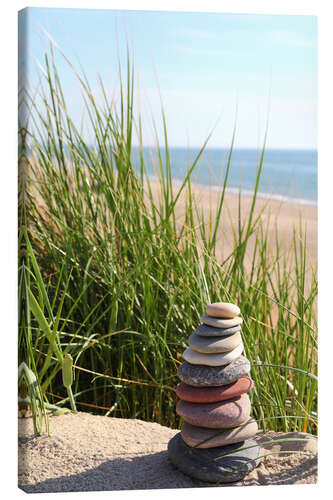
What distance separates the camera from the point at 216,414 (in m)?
2.70

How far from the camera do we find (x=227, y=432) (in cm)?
273

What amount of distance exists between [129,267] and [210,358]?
68cm

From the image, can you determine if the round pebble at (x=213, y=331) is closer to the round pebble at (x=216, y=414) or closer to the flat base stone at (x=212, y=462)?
the round pebble at (x=216, y=414)

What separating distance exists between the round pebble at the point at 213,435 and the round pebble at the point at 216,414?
26 millimetres

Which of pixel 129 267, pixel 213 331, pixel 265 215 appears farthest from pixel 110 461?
pixel 265 215

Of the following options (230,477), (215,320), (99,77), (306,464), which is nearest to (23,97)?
(99,77)

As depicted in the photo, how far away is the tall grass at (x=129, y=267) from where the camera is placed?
3.19 m

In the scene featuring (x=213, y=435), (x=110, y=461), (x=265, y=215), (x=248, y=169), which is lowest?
(x=110, y=461)

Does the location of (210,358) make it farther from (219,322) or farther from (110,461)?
(110,461)

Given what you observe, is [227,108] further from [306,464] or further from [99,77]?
[306,464]

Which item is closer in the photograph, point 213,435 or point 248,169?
point 213,435

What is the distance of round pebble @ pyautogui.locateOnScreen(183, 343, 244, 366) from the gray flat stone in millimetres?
25

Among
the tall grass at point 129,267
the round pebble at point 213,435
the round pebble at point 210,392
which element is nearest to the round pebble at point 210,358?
the round pebble at point 210,392

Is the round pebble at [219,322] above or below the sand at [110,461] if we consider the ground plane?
above
